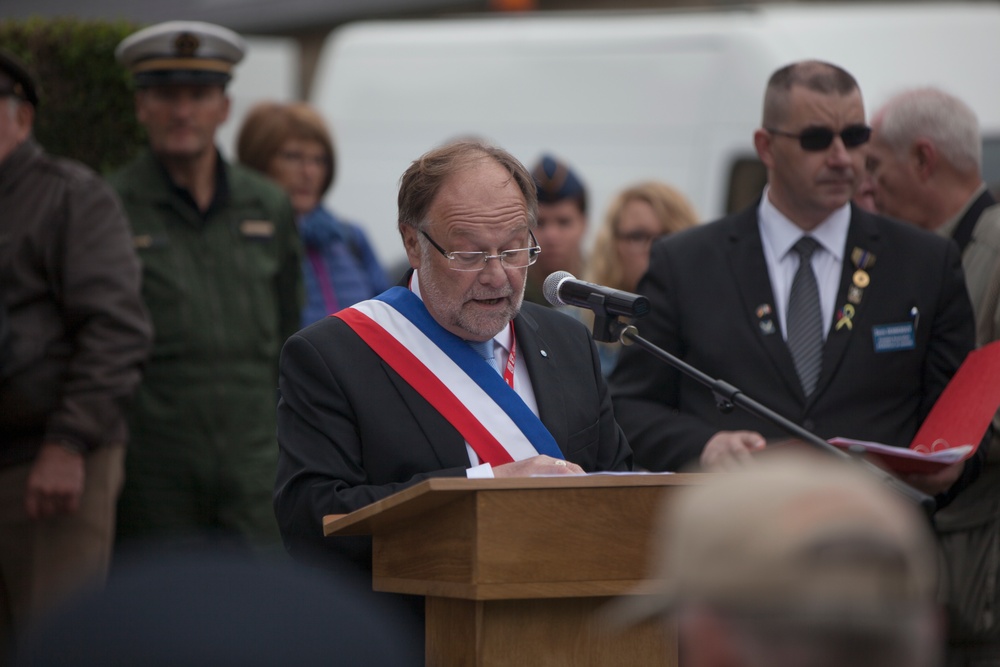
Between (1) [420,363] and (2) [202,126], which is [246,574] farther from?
(2) [202,126]

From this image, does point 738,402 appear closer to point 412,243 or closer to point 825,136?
point 412,243

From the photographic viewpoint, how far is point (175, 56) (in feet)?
21.4

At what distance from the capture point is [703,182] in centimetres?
892

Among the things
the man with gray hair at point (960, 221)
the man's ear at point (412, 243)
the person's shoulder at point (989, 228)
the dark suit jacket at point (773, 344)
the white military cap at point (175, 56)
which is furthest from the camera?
the white military cap at point (175, 56)

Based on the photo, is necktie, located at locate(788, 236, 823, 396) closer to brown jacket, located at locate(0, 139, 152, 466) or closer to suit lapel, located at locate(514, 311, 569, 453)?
suit lapel, located at locate(514, 311, 569, 453)

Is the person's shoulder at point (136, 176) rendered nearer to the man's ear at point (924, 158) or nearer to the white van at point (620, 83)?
the man's ear at point (924, 158)

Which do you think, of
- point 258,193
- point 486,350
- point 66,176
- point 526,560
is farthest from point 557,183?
point 526,560

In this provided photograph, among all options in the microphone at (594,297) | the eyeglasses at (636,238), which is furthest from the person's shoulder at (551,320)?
the eyeglasses at (636,238)

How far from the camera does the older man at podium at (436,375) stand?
3.72 metres

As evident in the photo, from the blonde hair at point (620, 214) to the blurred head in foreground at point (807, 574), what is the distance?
18.6 ft

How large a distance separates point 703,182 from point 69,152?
3.48 meters

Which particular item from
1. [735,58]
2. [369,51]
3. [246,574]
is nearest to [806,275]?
[246,574]

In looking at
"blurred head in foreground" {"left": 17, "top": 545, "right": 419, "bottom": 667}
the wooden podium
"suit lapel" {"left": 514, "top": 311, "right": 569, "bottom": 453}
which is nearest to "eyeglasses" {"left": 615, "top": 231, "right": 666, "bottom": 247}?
"suit lapel" {"left": 514, "top": 311, "right": 569, "bottom": 453}

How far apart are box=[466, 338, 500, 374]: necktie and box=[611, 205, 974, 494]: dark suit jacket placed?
2.83ft
